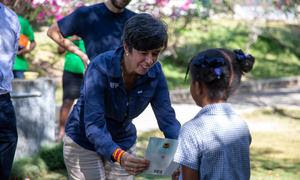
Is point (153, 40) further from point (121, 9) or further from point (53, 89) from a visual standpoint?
point (53, 89)

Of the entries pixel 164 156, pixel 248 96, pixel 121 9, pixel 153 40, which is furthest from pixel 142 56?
pixel 248 96

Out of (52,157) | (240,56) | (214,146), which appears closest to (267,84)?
(52,157)

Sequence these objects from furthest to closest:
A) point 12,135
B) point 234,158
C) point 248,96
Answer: point 248,96
point 12,135
point 234,158

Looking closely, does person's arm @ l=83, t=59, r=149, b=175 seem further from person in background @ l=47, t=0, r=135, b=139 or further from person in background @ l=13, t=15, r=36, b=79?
person in background @ l=13, t=15, r=36, b=79

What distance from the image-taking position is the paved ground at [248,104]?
32.2 ft

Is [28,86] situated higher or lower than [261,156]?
higher

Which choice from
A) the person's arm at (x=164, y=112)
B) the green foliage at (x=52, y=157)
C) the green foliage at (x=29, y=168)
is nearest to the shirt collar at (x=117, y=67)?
the person's arm at (x=164, y=112)

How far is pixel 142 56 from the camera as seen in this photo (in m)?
3.50

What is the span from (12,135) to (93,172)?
69cm

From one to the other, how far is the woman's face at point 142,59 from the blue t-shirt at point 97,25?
Answer: 2.27m

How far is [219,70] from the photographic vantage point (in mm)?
3064

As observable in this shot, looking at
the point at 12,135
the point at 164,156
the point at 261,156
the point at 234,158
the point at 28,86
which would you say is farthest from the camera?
the point at 261,156

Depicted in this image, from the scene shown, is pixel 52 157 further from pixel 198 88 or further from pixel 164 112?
pixel 198 88

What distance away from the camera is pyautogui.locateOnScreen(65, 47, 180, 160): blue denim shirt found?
141 inches
